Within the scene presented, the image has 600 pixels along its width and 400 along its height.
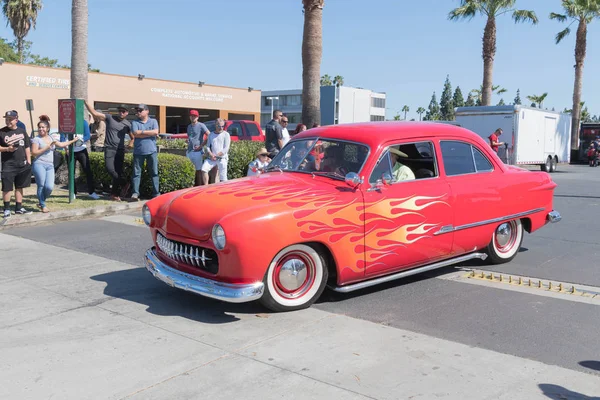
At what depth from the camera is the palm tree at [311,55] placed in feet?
47.8

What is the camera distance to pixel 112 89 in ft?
140

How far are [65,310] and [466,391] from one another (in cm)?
351

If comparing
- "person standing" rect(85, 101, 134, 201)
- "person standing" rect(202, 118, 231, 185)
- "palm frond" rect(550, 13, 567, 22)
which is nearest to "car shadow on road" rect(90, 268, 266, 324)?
"person standing" rect(202, 118, 231, 185)

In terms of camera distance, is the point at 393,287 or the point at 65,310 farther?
the point at 393,287

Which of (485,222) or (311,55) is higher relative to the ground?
(311,55)

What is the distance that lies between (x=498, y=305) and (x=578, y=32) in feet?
122

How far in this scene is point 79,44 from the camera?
1406 centimetres

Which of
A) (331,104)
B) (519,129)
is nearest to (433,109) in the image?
(331,104)

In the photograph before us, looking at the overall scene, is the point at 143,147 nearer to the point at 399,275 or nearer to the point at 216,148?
the point at 216,148

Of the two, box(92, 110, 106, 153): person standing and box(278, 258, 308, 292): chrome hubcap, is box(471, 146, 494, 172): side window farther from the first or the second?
box(92, 110, 106, 153): person standing

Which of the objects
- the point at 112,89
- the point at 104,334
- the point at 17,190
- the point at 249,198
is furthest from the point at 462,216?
the point at 112,89

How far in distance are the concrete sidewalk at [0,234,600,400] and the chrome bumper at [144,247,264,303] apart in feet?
0.87

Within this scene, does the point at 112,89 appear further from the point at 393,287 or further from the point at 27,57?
the point at 393,287

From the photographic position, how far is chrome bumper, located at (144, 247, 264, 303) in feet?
15.4
